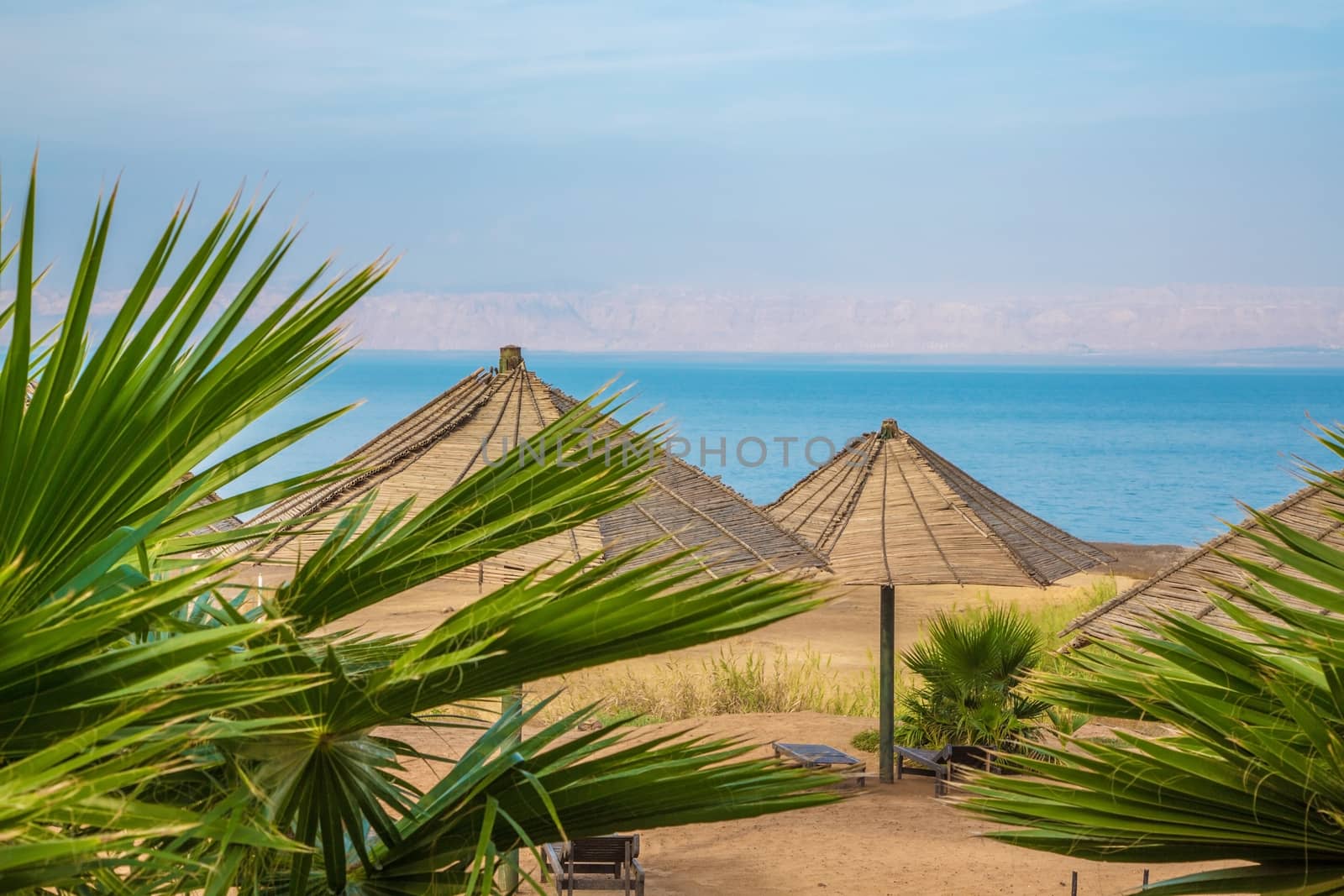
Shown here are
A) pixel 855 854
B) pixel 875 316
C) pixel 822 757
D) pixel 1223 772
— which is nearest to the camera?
pixel 1223 772

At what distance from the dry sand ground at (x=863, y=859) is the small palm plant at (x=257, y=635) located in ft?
13.0

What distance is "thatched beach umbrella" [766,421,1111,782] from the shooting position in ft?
28.4

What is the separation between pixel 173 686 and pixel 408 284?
576 ft

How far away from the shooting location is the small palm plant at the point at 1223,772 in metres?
2.12

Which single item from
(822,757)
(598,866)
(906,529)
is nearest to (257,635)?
(598,866)

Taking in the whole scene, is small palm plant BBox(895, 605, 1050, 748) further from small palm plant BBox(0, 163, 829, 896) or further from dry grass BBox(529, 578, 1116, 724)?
small palm plant BBox(0, 163, 829, 896)

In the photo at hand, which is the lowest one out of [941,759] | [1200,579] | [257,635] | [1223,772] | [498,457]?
[941,759]

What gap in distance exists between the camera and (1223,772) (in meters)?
2.18

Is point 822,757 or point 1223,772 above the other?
point 1223,772

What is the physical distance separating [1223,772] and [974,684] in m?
7.60

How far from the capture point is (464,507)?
86.3 inches

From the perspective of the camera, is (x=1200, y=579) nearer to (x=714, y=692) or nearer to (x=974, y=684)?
(x=974, y=684)

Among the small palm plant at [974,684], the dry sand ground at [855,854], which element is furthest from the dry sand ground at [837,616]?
the dry sand ground at [855,854]

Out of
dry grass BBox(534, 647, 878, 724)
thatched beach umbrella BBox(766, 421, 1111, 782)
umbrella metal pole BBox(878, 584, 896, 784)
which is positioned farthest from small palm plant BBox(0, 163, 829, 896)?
dry grass BBox(534, 647, 878, 724)
